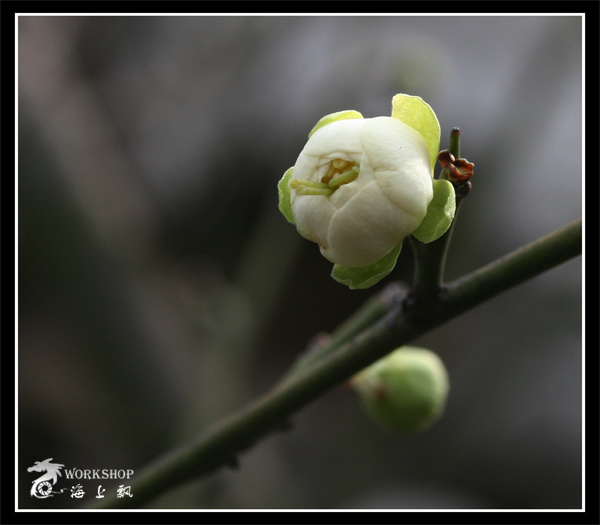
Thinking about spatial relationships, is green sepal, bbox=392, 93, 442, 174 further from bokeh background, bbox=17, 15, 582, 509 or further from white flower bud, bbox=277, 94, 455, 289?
bokeh background, bbox=17, 15, 582, 509

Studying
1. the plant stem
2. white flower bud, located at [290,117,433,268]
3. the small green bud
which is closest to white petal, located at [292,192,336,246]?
white flower bud, located at [290,117,433,268]

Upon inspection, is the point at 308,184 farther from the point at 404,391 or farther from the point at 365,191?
the point at 404,391

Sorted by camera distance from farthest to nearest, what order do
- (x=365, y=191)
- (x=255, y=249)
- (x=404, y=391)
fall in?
(x=255, y=249) → (x=404, y=391) → (x=365, y=191)

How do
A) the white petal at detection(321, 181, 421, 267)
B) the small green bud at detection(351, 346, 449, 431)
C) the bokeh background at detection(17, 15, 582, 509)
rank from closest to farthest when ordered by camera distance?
the white petal at detection(321, 181, 421, 267), the small green bud at detection(351, 346, 449, 431), the bokeh background at detection(17, 15, 582, 509)

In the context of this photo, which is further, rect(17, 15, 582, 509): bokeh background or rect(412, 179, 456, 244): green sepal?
rect(17, 15, 582, 509): bokeh background

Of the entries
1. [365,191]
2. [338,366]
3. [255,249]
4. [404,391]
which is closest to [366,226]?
[365,191]

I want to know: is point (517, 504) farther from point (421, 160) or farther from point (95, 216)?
point (421, 160)

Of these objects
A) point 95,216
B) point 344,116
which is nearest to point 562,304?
point 95,216

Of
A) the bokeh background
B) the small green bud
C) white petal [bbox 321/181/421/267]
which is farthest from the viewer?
the bokeh background

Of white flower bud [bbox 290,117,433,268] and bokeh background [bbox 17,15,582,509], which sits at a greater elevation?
bokeh background [bbox 17,15,582,509]
